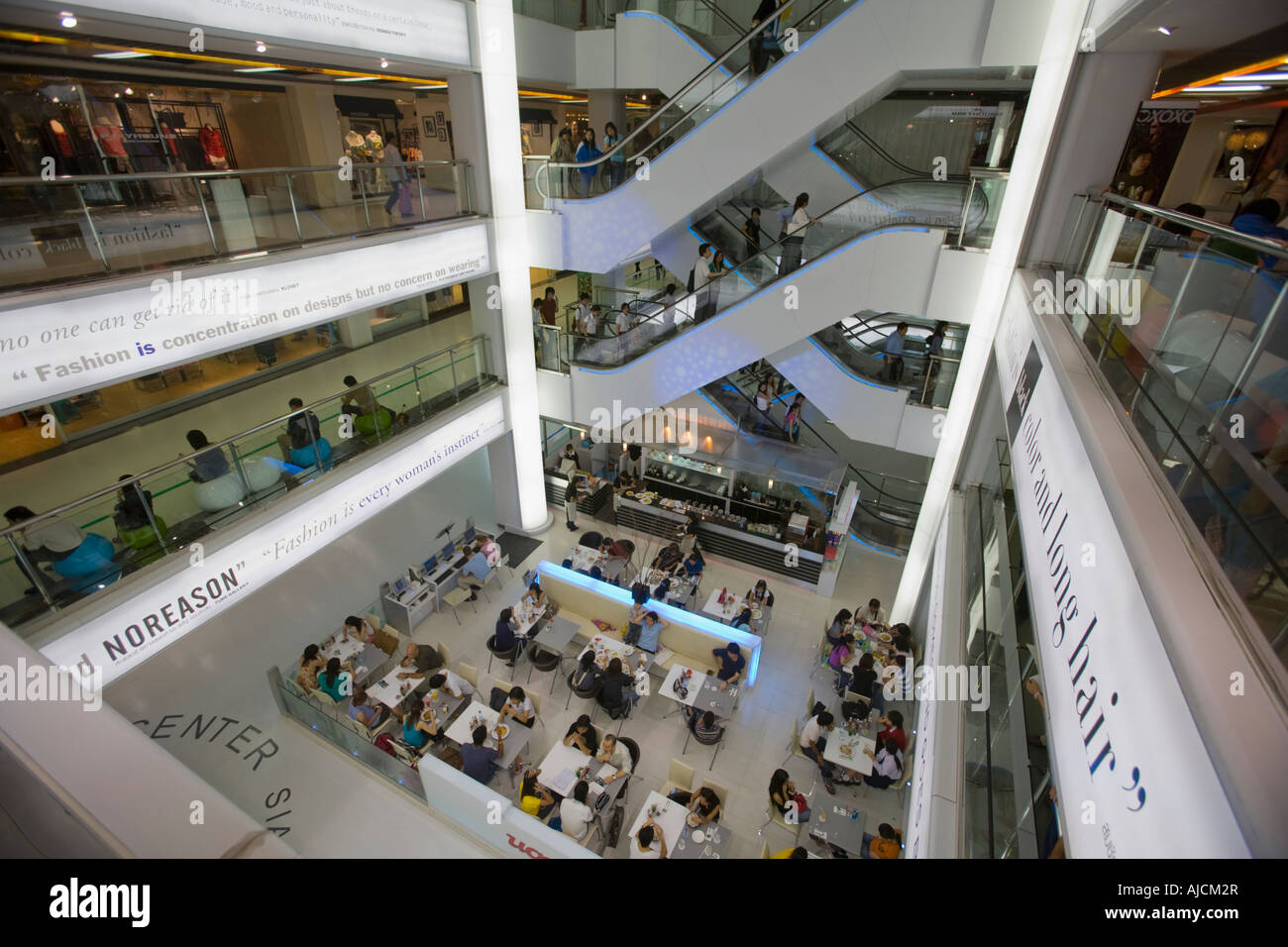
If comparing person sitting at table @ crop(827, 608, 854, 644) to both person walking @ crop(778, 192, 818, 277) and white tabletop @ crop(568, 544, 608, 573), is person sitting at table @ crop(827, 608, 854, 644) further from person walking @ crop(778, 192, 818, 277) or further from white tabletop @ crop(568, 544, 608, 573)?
person walking @ crop(778, 192, 818, 277)

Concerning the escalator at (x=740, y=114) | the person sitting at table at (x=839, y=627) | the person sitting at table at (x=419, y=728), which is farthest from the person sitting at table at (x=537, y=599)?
the escalator at (x=740, y=114)

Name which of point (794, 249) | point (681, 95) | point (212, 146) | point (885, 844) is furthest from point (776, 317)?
point (212, 146)

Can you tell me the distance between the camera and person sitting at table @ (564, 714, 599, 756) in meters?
7.14

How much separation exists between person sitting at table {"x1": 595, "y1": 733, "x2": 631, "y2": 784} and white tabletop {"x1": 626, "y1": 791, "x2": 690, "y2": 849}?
1.40ft

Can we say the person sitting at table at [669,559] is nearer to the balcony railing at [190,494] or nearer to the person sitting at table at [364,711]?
the balcony railing at [190,494]

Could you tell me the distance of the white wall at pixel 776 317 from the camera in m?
7.41

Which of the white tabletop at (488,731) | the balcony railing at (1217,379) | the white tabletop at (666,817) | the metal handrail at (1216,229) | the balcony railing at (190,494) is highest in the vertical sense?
the metal handrail at (1216,229)

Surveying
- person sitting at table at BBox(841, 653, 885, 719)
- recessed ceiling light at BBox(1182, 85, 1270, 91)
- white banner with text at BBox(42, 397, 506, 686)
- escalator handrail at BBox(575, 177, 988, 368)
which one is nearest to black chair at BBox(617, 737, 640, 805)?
person sitting at table at BBox(841, 653, 885, 719)

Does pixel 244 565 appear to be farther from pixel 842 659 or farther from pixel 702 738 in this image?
pixel 842 659

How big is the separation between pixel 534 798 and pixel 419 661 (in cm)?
277

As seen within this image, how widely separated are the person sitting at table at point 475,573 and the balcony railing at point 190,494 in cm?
251

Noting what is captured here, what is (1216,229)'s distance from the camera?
8.05ft

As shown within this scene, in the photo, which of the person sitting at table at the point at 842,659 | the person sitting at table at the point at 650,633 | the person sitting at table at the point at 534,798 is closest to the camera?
the person sitting at table at the point at 534,798
